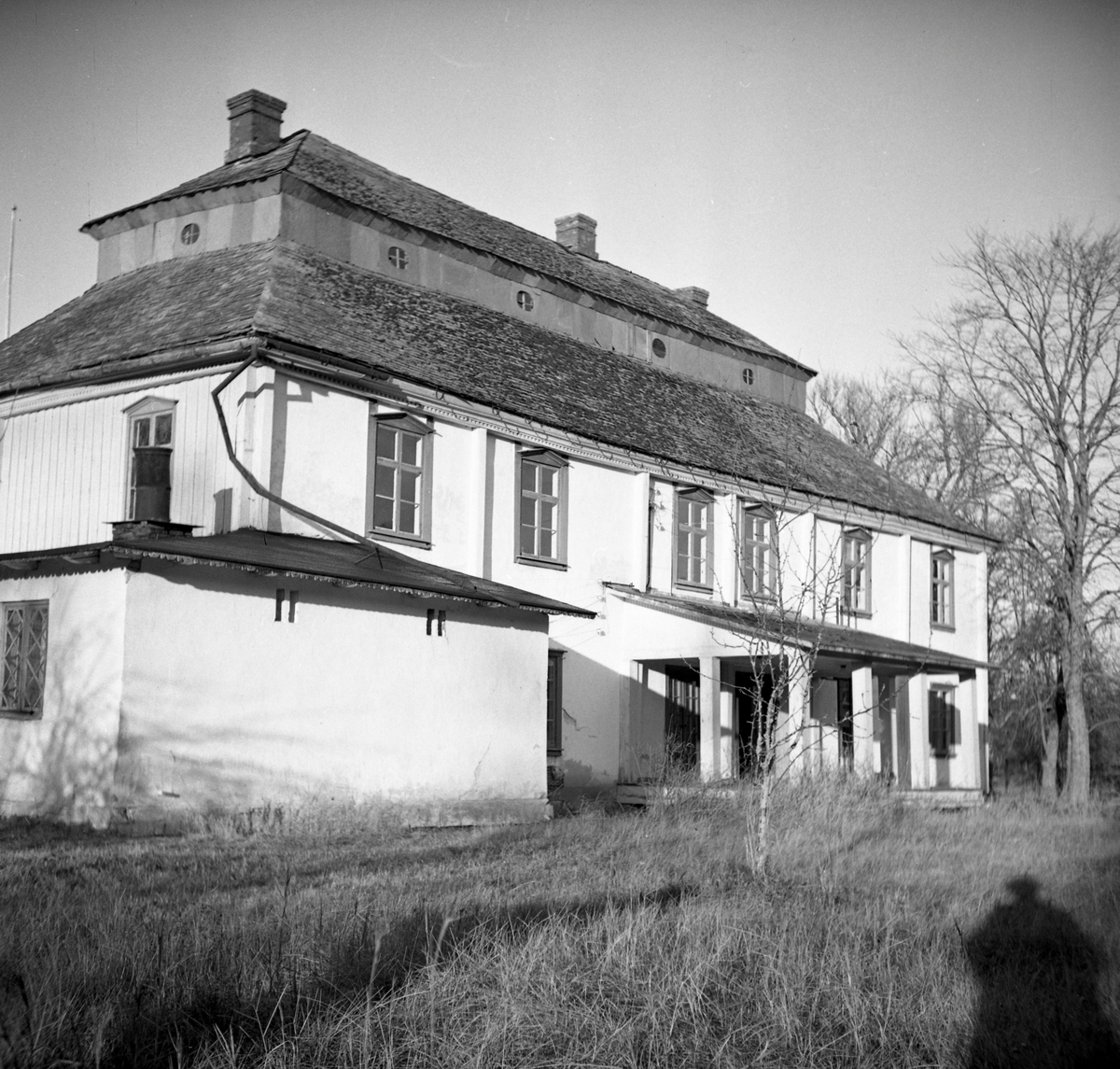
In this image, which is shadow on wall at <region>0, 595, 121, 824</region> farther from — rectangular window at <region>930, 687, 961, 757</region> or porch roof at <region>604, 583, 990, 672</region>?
rectangular window at <region>930, 687, 961, 757</region>

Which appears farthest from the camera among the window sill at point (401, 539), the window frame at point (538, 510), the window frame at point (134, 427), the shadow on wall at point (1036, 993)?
the window frame at point (538, 510)

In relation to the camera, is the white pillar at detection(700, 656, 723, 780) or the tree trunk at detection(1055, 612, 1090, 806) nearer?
the white pillar at detection(700, 656, 723, 780)

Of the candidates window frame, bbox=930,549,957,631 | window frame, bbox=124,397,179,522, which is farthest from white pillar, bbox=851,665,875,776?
window frame, bbox=124,397,179,522

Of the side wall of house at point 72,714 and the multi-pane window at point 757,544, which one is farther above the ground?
the multi-pane window at point 757,544

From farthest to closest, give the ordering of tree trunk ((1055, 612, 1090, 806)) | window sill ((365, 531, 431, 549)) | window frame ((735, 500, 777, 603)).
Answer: tree trunk ((1055, 612, 1090, 806))
window frame ((735, 500, 777, 603))
window sill ((365, 531, 431, 549))

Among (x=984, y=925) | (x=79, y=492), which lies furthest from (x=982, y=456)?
(x=984, y=925)

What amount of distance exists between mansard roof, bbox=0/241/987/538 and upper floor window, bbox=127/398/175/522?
20.5 inches

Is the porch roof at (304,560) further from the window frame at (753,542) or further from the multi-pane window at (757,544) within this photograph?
the multi-pane window at (757,544)

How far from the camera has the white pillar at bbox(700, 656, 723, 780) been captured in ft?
67.2

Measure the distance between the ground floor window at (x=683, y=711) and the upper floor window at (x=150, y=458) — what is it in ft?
29.6

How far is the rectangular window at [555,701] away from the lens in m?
20.6

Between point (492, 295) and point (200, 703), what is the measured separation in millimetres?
11249

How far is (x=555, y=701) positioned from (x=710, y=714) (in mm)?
2294

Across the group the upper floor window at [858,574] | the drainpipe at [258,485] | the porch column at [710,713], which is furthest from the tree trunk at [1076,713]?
the drainpipe at [258,485]
